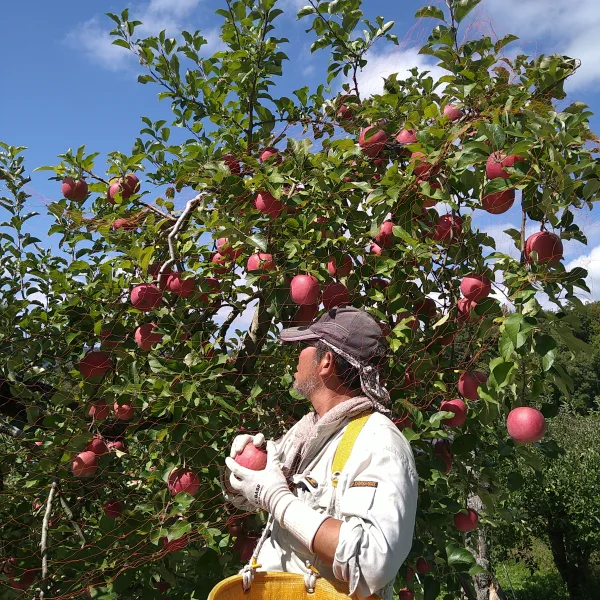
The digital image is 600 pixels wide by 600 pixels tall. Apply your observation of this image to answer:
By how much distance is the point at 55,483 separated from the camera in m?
2.19

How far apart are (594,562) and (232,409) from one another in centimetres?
1028

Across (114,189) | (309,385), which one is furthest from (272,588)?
(114,189)

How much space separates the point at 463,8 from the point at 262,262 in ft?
3.75

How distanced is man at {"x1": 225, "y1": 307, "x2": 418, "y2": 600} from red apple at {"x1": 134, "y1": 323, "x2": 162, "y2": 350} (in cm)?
69

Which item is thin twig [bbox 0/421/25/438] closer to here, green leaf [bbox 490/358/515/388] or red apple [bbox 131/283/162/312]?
red apple [bbox 131/283/162/312]

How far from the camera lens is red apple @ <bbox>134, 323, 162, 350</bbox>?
215cm

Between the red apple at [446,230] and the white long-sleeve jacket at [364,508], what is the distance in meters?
0.94

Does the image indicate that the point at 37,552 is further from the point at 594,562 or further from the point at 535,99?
the point at 594,562

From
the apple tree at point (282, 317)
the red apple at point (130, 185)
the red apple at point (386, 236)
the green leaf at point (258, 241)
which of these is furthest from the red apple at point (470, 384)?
the red apple at point (130, 185)

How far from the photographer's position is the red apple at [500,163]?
1.66 m

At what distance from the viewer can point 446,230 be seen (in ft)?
6.81

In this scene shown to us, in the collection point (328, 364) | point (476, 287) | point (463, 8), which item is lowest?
point (328, 364)

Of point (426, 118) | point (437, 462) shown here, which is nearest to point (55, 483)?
point (437, 462)

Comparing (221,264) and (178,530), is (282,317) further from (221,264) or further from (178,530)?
(178,530)
